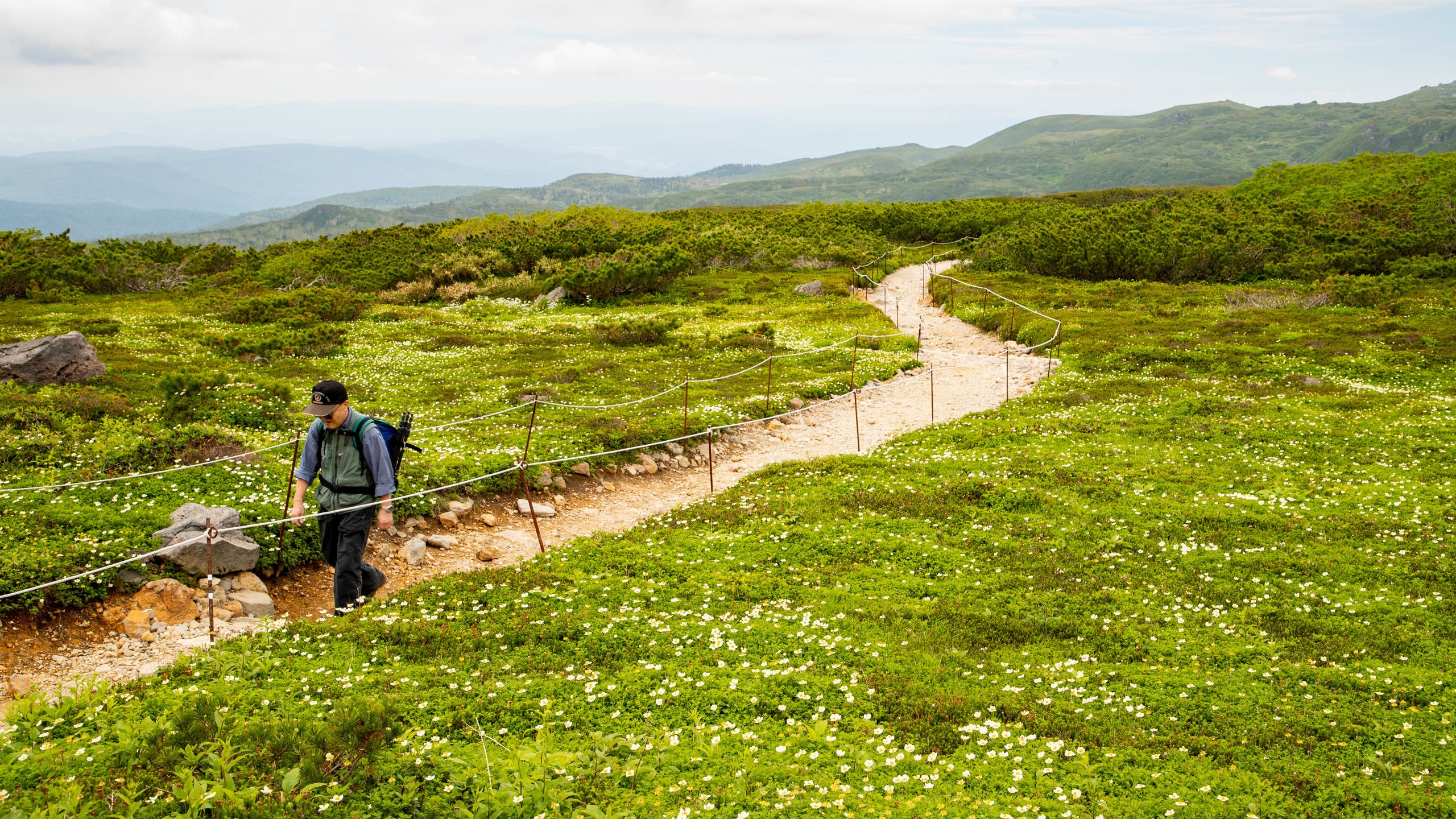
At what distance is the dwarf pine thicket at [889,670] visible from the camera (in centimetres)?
755

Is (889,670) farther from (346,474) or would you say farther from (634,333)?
(634,333)

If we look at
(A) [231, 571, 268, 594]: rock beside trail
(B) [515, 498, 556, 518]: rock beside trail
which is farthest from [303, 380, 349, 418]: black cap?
(B) [515, 498, 556, 518]: rock beside trail

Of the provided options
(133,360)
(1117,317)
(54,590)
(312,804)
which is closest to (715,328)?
(1117,317)

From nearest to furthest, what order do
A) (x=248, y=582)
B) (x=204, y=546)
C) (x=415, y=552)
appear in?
1. (x=204, y=546)
2. (x=248, y=582)
3. (x=415, y=552)

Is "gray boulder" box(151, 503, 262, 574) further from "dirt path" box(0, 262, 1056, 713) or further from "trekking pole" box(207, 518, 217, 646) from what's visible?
"trekking pole" box(207, 518, 217, 646)

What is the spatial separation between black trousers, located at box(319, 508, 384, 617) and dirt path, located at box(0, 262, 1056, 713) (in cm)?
128

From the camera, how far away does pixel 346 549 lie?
11938 millimetres

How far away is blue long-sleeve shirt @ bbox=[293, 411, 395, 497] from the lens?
37.9 feet

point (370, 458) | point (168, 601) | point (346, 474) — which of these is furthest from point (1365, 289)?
point (168, 601)

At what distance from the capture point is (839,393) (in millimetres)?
28141

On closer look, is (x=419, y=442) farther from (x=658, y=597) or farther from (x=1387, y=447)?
(x=1387, y=447)

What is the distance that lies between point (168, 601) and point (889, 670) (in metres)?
11.0

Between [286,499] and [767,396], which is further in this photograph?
[767,396]

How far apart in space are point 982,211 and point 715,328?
215 ft
